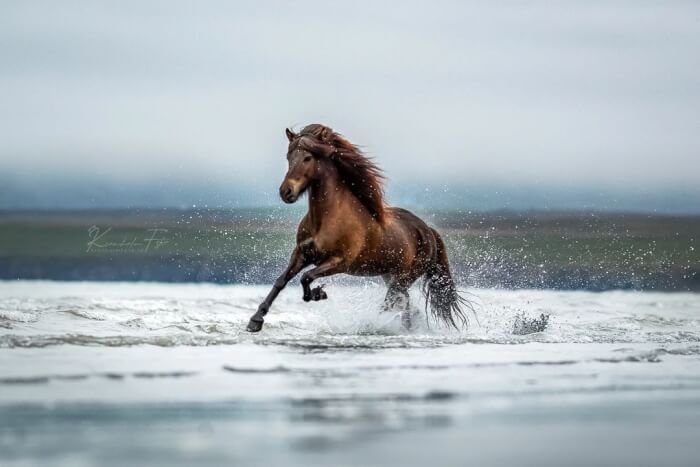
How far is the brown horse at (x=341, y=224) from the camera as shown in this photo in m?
10.1

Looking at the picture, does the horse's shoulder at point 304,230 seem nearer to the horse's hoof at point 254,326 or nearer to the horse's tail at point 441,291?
the horse's hoof at point 254,326

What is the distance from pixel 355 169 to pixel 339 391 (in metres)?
4.04

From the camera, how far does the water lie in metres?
5.13

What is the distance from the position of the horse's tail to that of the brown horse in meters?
0.28

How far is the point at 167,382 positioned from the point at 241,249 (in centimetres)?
691

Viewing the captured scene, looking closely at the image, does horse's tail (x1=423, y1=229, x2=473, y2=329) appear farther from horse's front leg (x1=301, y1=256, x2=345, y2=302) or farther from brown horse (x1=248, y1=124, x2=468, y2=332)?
horse's front leg (x1=301, y1=256, x2=345, y2=302)

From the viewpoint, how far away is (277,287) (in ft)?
33.1

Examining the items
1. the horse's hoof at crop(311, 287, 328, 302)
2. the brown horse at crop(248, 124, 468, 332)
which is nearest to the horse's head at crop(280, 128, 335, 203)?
the brown horse at crop(248, 124, 468, 332)

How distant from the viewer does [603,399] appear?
668 centimetres

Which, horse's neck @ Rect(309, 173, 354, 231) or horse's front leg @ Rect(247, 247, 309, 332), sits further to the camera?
horse's neck @ Rect(309, 173, 354, 231)

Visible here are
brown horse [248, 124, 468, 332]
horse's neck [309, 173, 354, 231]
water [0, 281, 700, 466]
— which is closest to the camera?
water [0, 281, 700, 466]

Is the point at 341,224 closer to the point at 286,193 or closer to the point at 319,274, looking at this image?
the point at 319,274

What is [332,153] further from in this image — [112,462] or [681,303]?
[681,303]

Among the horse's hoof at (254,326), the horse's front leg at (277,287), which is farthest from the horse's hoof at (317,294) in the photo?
the horse's hoof at (254,326)
